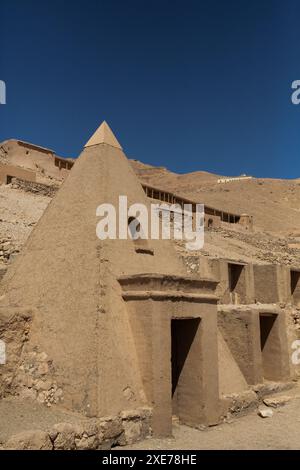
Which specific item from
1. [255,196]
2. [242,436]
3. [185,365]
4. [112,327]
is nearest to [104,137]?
[112,327]

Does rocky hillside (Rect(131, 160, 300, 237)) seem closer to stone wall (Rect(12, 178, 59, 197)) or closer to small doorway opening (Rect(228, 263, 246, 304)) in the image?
stone wall (Rect(12, 178, 59, 197))

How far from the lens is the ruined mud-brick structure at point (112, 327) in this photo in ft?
21.7

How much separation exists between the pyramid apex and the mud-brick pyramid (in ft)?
0.09

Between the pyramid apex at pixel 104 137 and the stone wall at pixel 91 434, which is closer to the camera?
the stone wall at pixel 91 434

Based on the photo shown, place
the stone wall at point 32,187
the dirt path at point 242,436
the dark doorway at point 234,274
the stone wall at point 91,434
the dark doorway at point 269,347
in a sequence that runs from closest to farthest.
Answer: the stone wall at point 91,434
the dirt path at point 242,436
the dark doorway at point 269,347
the dark doorway at point 234,274
the stone wall at point 32,187

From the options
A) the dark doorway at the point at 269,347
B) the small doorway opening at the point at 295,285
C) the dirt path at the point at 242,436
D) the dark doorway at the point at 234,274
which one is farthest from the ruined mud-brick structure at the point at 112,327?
the small doorway opening at the point at 295,285

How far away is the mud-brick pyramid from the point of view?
653 cm

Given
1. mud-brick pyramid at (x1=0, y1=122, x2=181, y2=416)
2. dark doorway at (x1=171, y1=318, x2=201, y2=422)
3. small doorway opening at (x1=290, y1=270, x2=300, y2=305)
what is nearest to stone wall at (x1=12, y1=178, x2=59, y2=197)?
small doorway opening at (x1=290, y1=270, x2=300, y2=305)

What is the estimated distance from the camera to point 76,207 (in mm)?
8344

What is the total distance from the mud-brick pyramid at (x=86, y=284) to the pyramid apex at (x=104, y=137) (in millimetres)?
28

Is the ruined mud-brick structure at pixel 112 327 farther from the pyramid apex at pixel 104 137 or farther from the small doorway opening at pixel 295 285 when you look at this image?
the small doorway opening at pixel 295 285

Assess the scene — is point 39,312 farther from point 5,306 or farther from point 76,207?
point 76,207

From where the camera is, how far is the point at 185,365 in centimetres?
812

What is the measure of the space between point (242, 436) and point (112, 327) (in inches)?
112
